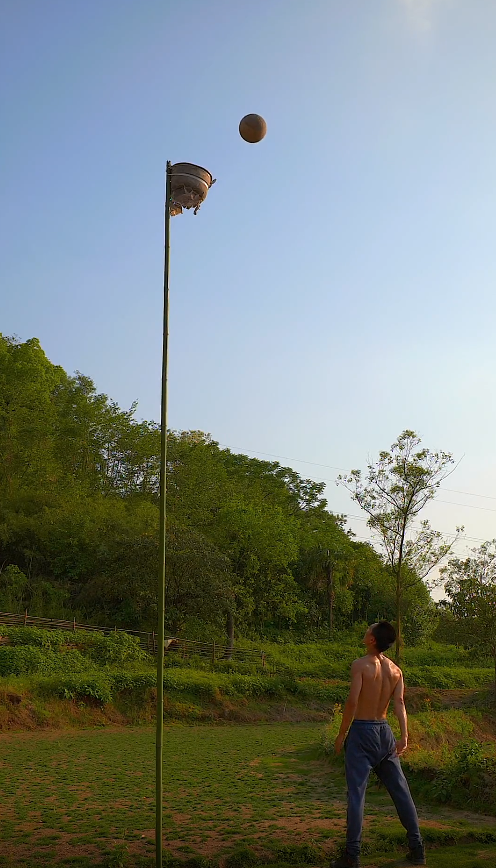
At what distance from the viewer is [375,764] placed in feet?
17.3

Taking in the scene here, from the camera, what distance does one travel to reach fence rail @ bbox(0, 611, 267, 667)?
26375 mm

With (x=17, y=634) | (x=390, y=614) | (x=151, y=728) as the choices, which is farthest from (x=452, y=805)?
(x=390, y=614)

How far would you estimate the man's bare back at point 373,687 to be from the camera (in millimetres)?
5305

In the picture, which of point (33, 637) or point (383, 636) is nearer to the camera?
point (383, 636)

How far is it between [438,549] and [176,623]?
455 inches

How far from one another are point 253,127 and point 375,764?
5.48 meters

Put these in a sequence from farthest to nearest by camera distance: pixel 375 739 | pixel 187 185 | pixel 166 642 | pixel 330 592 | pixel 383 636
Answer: pixel 330 592 → pixel 166 642 → pixel 187 185 → pixel 383 636 → pixel 375 739

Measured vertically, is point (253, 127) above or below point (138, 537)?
above

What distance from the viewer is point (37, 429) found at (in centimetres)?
3997

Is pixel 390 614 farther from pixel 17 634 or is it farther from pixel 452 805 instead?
pixel 452 805

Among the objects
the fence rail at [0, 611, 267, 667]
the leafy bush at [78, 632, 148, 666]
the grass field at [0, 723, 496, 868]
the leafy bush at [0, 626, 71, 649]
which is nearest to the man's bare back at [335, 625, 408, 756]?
the grass field at [0, 723, 496, 868]

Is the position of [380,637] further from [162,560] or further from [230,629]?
[230,629]

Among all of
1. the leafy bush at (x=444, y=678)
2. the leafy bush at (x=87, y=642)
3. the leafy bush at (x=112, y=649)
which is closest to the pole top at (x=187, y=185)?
the leafy bush at (x=87, y=642)

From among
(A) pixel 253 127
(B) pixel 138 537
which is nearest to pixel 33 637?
(B) pixel 138 537
